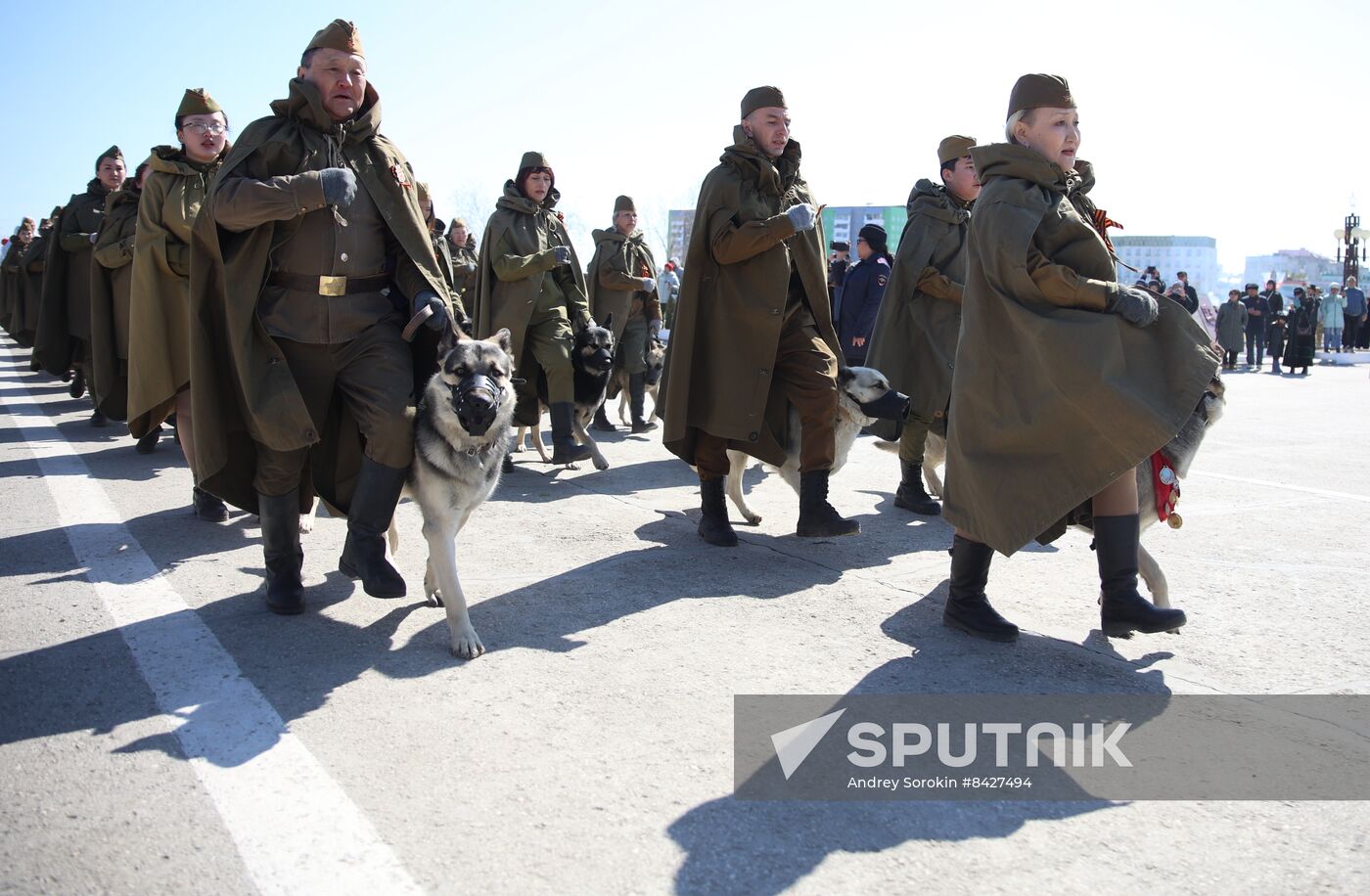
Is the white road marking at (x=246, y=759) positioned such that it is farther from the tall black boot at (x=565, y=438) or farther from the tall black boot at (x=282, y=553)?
the tall black boot at (x=565, y=438)

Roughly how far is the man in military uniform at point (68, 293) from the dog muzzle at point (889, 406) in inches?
351

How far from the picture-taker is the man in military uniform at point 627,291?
38.3 feet

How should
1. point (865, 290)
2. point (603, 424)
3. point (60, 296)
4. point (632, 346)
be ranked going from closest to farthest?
point (865, 290) < point (60, 296) < point (632, 346) < point (603, 424)

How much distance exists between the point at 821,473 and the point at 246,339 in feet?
10.3

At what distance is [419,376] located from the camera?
5.05 meters

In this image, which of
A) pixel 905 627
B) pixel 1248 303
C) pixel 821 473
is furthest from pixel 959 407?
pixel 1248 303

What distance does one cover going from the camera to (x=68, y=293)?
11.7 metres

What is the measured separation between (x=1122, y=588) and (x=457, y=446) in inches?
110

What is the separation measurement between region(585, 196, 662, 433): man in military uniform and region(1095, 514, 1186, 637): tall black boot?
771 cm

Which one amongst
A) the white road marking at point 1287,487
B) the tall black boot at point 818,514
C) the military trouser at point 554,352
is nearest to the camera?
the tall black boot at point 818,514

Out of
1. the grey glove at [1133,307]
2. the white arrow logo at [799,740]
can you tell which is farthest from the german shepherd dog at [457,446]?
the grey glove at [1133,307]

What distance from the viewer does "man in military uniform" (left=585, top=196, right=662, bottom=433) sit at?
1168 centimetres

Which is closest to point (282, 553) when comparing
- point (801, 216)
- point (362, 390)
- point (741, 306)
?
point (362, 390)

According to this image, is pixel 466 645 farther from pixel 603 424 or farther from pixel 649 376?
pixel 649 376
